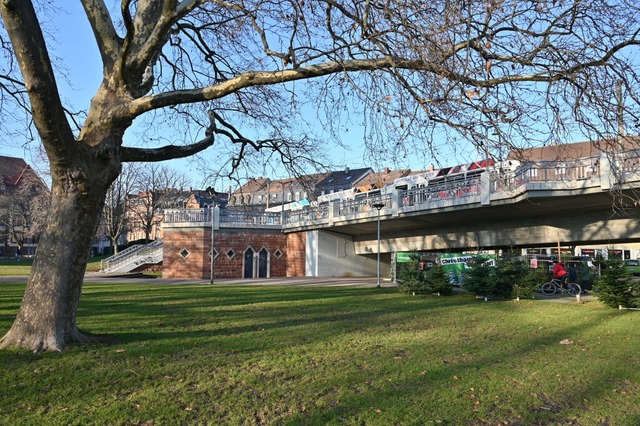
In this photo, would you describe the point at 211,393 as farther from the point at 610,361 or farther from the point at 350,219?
the point at 350,219

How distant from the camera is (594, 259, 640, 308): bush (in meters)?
13.5

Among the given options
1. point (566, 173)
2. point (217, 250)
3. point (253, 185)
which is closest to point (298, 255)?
point (217, 250)

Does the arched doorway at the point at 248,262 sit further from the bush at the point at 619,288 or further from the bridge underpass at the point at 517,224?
the bush at the point at 619,288

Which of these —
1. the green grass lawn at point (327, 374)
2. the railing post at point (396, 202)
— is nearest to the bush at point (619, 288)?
the green grass lawn at point (327, 374)

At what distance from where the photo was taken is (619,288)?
13.6m

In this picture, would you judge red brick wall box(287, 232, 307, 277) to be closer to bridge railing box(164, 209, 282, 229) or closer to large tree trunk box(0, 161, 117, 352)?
bridge railing box(164, 209, 282, 229)

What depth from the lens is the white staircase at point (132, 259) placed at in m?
40.2

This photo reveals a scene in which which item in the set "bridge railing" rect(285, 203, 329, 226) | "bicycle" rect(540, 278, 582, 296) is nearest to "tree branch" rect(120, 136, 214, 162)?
"bicycle" rect(540, 278, 582, 296)

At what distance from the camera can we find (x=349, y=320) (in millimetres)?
10641

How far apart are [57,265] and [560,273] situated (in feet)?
59.3

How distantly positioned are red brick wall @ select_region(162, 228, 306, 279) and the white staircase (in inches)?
328

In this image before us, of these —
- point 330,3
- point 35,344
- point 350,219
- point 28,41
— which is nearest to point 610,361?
point 330,3

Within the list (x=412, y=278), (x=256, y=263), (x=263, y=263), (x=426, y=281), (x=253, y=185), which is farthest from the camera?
(x=263, y=263)

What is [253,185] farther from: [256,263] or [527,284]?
[256,263]
